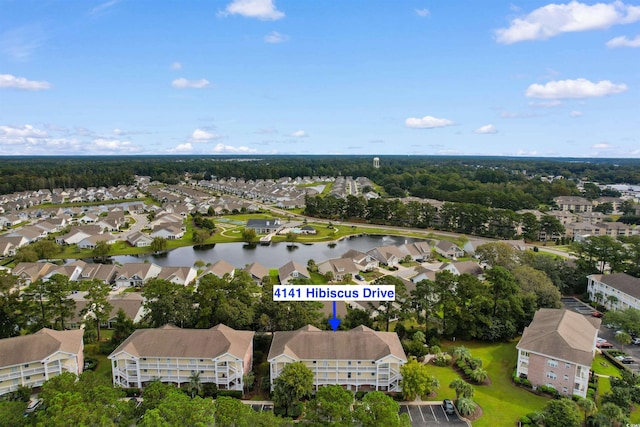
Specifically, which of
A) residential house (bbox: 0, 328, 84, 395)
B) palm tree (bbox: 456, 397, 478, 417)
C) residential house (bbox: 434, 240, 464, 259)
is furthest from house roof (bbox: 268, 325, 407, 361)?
residential house (bbox: 434, 240, 464, 259)

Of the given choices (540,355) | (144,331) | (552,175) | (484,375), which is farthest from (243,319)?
(552,175)

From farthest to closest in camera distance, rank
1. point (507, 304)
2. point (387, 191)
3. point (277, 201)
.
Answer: point (387, 191) < point (277, 201) < point (507, 304)

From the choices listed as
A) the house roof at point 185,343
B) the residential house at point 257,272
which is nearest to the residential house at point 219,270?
A: the residential house at point 257,272

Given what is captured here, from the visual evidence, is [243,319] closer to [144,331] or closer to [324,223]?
[144,331]

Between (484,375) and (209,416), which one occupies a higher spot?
(209,416)

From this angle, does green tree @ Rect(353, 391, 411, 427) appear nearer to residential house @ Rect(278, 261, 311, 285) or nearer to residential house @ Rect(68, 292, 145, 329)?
residential house @ Rect(68, 292, 145, 329)

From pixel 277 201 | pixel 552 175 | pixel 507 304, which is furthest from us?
pixel 552 175

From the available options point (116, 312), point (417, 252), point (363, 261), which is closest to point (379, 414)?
point (116, 312)
